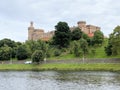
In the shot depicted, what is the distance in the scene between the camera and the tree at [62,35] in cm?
15950

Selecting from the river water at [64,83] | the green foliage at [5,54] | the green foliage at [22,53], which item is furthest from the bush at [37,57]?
the river water at [64,83]

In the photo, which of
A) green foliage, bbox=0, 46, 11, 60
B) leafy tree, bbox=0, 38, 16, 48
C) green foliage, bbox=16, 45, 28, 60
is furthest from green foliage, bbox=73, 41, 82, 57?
leafy tree, bbox=0, 38, 16, 48

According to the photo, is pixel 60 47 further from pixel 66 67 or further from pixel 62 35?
pixel 66 67

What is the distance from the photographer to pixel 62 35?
158 metres

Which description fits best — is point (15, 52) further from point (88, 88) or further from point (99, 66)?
point (88, 88)

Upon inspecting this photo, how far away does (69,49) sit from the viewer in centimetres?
15562

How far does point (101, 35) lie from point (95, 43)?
4837mm

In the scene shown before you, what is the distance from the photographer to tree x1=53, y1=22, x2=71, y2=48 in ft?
523

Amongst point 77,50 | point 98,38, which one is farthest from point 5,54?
point 98,38

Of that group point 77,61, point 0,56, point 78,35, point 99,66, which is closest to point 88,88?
point 99,66

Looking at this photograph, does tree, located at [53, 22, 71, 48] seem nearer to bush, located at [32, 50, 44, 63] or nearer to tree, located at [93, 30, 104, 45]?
tree, located at [93, 30, 104, 45]

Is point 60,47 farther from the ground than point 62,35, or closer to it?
closer to it

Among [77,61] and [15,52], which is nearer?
[77,61]

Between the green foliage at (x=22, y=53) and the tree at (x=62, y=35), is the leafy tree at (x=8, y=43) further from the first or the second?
the green foliage at (x=22, y=53)
